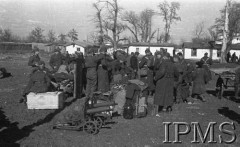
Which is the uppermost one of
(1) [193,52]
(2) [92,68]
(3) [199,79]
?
(1) [193,52]

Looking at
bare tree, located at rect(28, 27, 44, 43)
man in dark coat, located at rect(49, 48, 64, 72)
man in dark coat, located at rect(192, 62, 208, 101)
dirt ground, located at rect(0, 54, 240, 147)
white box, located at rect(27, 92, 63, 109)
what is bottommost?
dirt ground, located at rect(0, 54, 240, 147)

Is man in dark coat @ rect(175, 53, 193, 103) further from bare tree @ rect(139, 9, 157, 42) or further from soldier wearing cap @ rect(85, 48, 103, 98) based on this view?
bare tree @ rect(139, 9, 157, 42)

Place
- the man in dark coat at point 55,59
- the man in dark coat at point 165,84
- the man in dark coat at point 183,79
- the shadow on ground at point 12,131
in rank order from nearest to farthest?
the shadow on ground at point 12,131 < the man in dark coat at point 165,84 < the man in dark coat at point 183,79 < the man in dark coat at point 55,59

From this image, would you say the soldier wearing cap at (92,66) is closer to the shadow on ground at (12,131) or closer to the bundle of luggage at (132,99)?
the bundle of luggage at (132,99)

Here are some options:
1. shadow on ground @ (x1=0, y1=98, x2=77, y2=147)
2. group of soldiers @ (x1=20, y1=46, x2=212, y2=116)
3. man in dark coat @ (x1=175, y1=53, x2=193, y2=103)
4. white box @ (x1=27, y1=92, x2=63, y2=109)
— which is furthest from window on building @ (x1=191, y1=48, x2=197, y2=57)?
shadow on ground @ (x1=0, y1=98, x2=77, y2=147)

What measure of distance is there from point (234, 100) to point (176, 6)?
2708 inches

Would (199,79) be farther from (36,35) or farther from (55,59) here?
(36,35)

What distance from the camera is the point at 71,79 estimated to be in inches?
451

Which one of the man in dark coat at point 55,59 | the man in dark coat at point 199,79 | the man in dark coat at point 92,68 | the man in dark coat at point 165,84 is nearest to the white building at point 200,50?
the man in dark coat at point 55,59

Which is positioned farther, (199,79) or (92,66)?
(199,79)

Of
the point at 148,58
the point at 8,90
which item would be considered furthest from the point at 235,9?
the point at 8,90

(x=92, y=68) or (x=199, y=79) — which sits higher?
(x=92, y=68)

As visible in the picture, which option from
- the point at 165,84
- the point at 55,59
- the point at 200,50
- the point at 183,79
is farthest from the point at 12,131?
the point at 200,50

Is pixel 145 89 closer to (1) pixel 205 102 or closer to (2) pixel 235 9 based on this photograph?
(1) pixel 205 102
